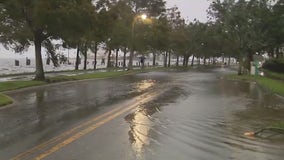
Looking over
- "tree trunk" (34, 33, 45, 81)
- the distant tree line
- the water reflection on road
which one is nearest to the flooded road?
the water reflection on road

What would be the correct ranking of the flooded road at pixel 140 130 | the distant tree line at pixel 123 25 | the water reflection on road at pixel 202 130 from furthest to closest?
the distant tree line at pixel 123 25 → the water reflection on road at pixel 202 130 → the flooded road at pixel 140 130

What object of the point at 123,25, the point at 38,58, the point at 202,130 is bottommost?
the point at 202,130

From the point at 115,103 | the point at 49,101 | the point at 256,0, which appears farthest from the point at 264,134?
the point at 256,0

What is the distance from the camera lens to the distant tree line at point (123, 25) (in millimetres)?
31828

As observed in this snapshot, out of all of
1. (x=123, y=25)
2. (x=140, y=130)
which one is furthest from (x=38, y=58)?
(x=123, y=25)

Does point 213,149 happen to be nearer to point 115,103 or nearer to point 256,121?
point 256,121

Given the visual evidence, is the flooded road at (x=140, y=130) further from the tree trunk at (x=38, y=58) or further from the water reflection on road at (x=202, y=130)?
the tree trunk at (x=38, y=58)

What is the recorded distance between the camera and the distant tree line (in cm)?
3183

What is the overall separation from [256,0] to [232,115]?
38127 millimetres

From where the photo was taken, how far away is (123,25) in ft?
213

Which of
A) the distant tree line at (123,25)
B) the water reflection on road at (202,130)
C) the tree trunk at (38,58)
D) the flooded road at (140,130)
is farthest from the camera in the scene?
the tree trunk at (38,58)

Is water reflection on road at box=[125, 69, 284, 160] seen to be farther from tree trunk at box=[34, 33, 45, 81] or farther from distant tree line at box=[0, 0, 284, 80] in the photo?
tree trunk at box=[34, 33, 45, 81]

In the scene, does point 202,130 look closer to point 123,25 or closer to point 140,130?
point 140,130

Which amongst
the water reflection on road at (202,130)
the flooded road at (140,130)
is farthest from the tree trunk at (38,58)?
the water reflection on road at (202,130)
